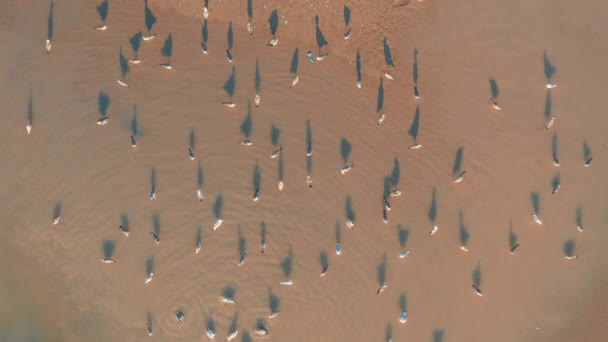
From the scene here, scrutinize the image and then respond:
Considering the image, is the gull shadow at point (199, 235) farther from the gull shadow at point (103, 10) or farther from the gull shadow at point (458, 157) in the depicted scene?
the gull shadow at point (458, 157)

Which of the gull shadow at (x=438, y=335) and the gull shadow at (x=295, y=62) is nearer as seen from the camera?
the gull shadow at (x=438, y=335)

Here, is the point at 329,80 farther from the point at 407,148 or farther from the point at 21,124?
the point at 21,124

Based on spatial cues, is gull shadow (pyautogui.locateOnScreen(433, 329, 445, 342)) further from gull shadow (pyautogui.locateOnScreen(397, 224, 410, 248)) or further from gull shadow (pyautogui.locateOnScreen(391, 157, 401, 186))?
gull shadow (pyautogui.locateOnScreen(391, 157, 401, 186))

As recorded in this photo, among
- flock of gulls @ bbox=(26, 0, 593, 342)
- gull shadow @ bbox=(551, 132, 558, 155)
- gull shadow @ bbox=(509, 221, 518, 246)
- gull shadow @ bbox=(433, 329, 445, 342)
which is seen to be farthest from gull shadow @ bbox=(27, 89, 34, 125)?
gull shadow @ bbox=(551, 132, 558, 155)

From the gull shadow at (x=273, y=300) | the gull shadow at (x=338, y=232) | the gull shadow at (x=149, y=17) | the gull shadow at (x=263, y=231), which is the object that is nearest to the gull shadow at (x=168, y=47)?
the gull shadow at (x=149, y=17)

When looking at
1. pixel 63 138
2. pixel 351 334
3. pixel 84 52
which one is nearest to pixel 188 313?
pixel 351 334

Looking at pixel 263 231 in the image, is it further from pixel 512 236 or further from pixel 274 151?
pixel 512 236
